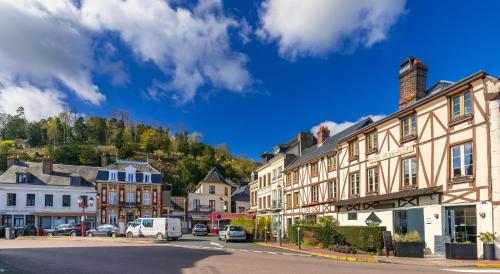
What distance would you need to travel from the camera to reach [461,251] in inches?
707

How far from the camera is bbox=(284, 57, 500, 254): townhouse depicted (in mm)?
18062

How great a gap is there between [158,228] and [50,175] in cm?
2661

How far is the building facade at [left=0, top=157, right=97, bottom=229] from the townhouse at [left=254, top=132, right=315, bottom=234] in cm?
2056

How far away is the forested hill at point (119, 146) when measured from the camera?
82812mm

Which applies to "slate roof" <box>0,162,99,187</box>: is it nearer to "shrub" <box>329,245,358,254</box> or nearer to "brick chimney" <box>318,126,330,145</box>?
"brick chimney" <box>318,126,330,145</box>

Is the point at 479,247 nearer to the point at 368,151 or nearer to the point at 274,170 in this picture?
the point at 368,151

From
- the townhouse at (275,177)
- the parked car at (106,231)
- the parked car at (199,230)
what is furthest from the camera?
the parked car at (199,230)

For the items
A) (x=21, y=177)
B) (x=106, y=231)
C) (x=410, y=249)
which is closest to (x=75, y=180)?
(x=21, y=177)

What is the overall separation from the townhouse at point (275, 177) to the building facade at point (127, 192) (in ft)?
47.4

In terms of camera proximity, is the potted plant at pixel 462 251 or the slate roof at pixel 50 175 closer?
Result: the potted plant at pixel 462 251

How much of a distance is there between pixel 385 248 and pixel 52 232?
3546 cm

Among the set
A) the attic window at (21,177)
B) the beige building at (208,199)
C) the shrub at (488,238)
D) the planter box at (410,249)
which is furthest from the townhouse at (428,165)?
the attic window at (21,177)

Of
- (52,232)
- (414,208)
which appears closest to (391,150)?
(414,208)

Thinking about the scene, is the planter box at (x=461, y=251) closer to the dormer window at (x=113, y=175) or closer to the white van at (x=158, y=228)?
the white van at (x=158, y=228)
